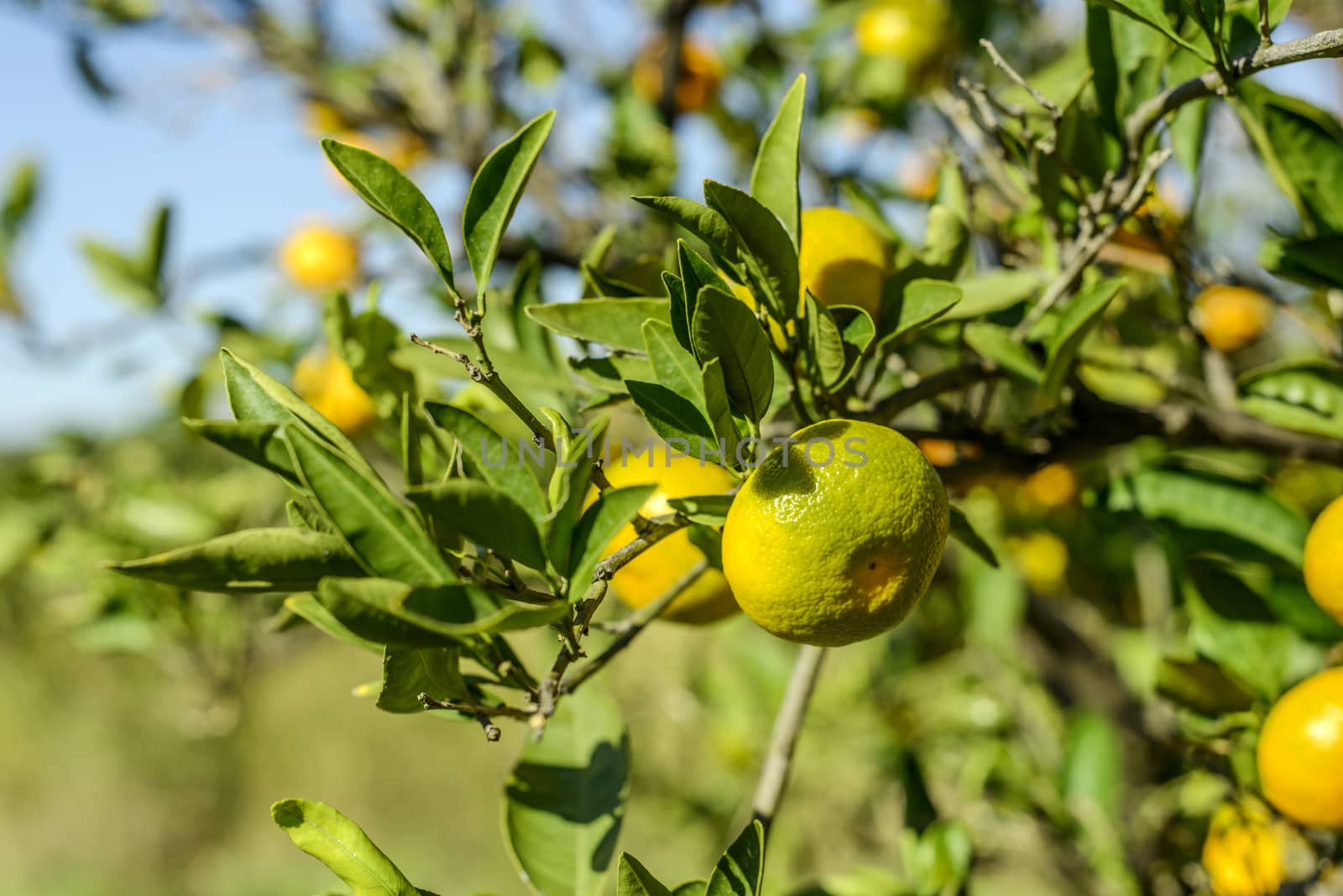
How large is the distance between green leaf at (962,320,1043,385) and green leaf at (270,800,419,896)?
1.40 ft

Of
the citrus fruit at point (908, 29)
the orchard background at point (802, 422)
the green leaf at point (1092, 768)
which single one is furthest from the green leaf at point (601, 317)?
the citrus fruit at point (908, 29)

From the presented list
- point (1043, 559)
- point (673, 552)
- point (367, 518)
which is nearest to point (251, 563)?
point (367, 518)

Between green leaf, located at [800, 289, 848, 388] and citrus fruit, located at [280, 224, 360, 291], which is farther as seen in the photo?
citrus fruit, located at [280, 224, 360, 291]

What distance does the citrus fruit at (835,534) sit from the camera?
39 cm

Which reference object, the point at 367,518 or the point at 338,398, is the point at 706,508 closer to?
the point at 367,518

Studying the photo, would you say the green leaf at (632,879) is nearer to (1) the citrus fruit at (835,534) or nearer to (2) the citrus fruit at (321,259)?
(1) the citrus fruit at (835,534)

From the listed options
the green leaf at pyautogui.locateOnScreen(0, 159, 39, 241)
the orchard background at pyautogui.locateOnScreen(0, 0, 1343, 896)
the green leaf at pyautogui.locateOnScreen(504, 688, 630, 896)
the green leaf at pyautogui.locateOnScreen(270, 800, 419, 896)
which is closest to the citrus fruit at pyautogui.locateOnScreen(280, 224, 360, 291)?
the orchard background at pyautogui.locateOnScreen(0, 0, 1343, 896)

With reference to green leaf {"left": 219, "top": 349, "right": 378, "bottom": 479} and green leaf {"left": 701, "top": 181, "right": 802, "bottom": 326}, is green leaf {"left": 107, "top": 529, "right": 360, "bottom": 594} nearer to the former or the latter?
green leaf {"left": 219, "top": 349, "right": 378, "bottom": 479}

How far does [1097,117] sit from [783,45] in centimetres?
95

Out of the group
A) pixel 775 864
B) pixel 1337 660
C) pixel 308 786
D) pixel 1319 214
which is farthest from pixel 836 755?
pixel 308 786

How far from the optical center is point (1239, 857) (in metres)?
0.88

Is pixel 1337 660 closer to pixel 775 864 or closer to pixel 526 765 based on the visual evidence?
pixel 526 765

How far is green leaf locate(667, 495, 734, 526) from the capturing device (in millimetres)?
437

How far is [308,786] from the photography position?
462 cm
